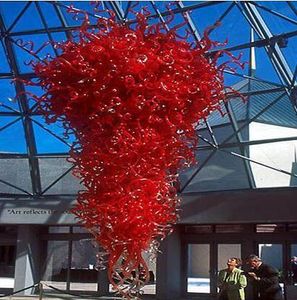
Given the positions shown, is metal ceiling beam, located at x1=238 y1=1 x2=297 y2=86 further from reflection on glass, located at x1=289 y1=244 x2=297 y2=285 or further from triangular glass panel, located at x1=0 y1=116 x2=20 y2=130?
triangular glass panel, located at x1=0 y1=116 x2=20 y2=130

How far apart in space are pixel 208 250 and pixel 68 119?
1615 centimetres

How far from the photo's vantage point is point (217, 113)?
1845cm

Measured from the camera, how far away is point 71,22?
53.1 feet

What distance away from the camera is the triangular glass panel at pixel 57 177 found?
2134 cm

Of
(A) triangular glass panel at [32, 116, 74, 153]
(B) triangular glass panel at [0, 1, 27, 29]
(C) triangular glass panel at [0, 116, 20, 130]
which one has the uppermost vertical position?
(B) triangular glass panel at [0, 1, 27, 29]

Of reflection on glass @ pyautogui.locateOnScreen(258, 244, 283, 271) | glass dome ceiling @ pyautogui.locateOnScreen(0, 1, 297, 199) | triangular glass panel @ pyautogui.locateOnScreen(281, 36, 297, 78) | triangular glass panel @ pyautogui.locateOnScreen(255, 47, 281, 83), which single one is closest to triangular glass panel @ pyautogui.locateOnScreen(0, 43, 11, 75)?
glass dome ceiling @ pyautogui.locateOnScreen(0, 1, 297, 199)

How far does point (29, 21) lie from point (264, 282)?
36.7 ft

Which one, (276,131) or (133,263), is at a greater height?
(276,131)

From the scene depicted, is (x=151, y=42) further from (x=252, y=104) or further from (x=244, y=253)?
(x=244, y=253)

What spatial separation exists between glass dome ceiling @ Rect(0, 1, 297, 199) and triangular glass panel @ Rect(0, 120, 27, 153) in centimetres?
4

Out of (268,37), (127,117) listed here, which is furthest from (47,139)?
(127,117)

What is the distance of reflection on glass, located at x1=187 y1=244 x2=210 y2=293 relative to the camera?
20.7 m

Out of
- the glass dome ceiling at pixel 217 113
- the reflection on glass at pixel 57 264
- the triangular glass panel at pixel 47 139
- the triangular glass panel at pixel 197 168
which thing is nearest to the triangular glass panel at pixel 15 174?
the glass dome ceiling at pixel 217 113

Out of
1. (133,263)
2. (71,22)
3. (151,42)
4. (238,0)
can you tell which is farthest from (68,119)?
(71,22)
